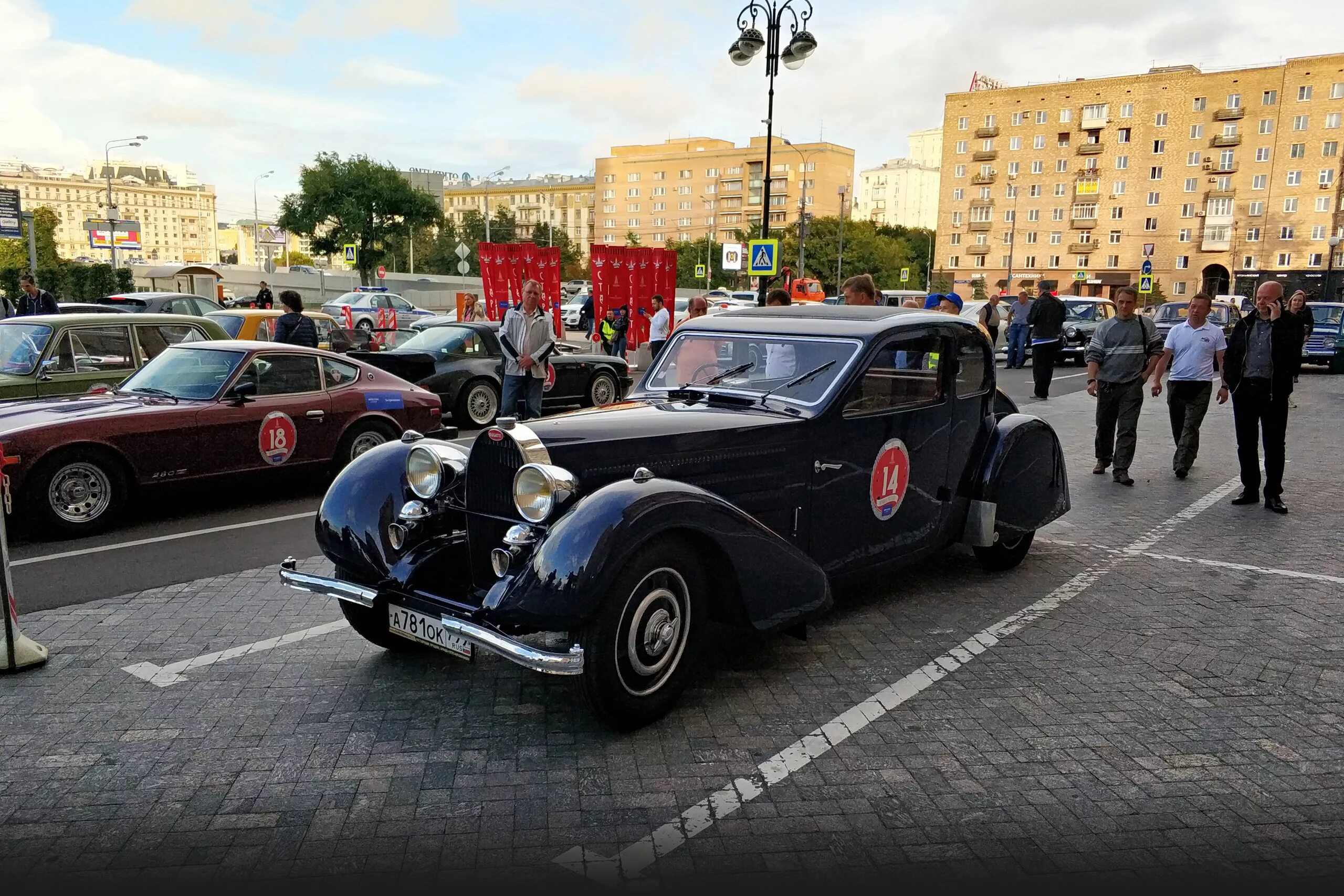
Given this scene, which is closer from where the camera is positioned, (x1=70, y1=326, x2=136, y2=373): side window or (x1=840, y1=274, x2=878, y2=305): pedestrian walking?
(x1=840, y1=274, x2=878, y2=305): pedestrian walking

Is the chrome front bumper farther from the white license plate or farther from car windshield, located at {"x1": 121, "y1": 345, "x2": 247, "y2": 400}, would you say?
car windshield, located at {"x1": 121, "y1": 345, "x2": 247, "y2": 400}

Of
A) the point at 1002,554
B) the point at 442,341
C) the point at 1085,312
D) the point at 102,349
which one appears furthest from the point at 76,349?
the point at 1085,312

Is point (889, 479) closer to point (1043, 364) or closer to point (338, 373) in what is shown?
point (338, 373)

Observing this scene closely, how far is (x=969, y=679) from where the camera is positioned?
443 cm

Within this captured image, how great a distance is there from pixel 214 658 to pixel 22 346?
19.5 ft

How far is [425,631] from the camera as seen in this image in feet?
12.5

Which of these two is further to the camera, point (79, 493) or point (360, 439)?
point (360, 439)

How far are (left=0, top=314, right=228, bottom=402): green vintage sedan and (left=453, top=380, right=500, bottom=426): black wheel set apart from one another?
152 inches

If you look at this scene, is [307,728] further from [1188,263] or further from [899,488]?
[1188,263]

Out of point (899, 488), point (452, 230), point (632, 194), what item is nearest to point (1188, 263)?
point (452, 230)

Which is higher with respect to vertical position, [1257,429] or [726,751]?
[1257,429]

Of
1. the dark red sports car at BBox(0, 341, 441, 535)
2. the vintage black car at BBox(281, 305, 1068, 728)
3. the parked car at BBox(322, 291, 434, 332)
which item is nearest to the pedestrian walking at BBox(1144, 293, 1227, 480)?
the vintage black car at BBox(281, 305, 1068, 728)

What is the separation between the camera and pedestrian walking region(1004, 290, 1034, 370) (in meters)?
20.1

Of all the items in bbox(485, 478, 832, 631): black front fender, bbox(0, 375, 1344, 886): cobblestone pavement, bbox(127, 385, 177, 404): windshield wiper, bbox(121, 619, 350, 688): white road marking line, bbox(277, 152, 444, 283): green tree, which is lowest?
bbox(121, 619, 350, 688): white road marking line
